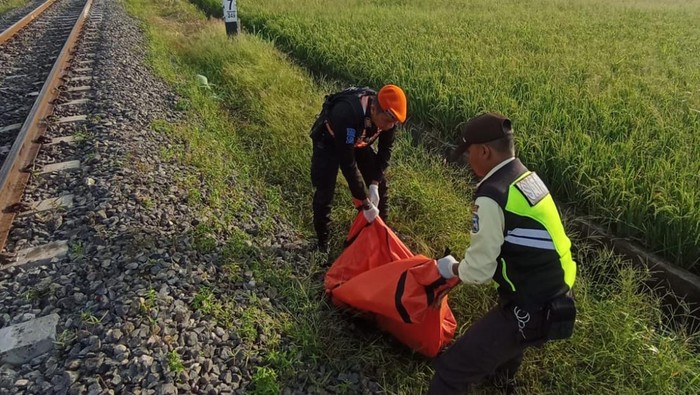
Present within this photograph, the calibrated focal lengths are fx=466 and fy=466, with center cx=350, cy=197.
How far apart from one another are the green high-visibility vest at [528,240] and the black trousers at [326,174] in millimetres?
1549

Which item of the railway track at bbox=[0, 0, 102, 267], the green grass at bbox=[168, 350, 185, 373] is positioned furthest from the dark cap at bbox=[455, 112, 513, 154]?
the railway track at bbox=[0, 0, 102, 267]

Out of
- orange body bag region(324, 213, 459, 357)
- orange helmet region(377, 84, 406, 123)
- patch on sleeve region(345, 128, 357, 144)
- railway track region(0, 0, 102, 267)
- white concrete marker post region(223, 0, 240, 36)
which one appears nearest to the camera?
orange body bag region(324, 213, 459, 357)

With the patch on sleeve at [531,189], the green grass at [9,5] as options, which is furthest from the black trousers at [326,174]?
the green grass at [9,5]

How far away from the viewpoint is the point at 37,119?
5043 millimetres

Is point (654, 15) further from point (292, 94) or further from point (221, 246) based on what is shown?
point (221, 246)

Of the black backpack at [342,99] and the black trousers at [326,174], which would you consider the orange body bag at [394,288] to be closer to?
the black trousers at [326,174]

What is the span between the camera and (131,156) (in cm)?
419

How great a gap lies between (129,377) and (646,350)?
108 inches

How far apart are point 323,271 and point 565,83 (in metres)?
4.44

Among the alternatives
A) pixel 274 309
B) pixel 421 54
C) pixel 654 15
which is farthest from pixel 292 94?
pixel 654 15

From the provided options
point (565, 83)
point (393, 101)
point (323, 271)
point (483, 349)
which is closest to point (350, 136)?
point (393, 101)

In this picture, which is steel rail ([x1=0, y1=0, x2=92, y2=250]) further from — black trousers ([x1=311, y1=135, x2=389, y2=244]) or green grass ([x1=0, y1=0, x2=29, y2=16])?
green grass ([x1=0, y1=0, x2=29, y2=16])

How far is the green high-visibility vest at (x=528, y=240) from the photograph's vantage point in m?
1.97

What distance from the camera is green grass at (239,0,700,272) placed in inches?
145
